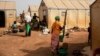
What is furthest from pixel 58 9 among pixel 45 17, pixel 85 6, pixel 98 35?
pixel 98 35

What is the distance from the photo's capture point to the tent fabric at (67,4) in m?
27.2

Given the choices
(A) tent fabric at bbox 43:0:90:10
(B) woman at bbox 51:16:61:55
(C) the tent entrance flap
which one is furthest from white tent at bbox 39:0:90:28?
(B) woman at bbox 51:16:61:55

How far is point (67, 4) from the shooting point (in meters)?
28.6

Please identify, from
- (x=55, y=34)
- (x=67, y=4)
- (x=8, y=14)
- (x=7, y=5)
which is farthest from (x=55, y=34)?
(x=7, y=5)

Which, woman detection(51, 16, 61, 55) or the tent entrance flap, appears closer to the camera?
woman detection(51, 16, 61, 55)

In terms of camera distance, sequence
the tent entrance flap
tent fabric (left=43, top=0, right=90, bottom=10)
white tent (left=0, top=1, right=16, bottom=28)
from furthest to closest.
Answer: the tent entrance flap → white tent (left=0, top=1, right=16, bottom=28) → tent fabric (left=43, top=0, right=90, bottom=10)

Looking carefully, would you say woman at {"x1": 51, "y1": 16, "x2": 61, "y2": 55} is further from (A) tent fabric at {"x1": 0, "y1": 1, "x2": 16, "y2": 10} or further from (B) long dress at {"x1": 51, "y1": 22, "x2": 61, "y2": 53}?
(A) tent fabric at {"x1": 0, "y1": 1, "x2": 16, "y2": 10}

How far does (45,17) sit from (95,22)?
15.9 m

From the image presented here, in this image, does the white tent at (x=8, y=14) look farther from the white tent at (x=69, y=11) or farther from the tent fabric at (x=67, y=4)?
the tent fabric at (x=67, y=4)

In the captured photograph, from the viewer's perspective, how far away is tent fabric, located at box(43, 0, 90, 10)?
27.2 meters

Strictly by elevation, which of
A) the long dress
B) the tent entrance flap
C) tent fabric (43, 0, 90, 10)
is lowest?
the long dress

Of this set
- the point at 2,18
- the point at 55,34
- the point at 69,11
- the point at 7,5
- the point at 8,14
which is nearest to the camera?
the point at 55,34

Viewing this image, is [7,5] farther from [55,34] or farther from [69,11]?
[55,34]

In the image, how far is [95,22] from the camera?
38.9ft
